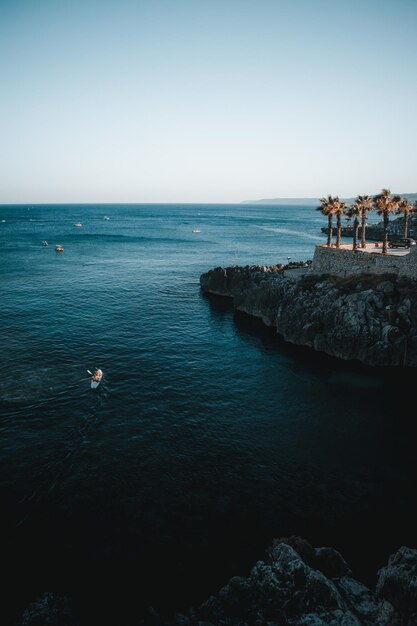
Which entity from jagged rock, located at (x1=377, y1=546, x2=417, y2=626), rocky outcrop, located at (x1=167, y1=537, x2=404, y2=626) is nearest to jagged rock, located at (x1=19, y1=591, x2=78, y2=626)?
rocky outcrop, located at (x1=167, y1=537, x2=404, y2=626)

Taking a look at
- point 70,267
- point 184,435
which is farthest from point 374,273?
point 70,267

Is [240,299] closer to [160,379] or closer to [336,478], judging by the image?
[160,379]

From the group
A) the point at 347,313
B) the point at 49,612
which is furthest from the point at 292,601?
the point at 347,313

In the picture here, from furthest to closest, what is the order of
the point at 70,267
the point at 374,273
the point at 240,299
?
1. the point at 70,267
2. the point at 240,299
3. the point at 374,273

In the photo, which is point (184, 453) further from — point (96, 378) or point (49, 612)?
point (96, 378)

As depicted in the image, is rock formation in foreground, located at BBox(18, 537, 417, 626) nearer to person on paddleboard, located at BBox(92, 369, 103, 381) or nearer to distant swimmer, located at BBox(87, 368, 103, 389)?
distant swimmer, located at BBox(87, 368, 103, 389)

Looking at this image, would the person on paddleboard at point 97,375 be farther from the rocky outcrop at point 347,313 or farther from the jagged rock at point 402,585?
the jagged rock at point 402,585
